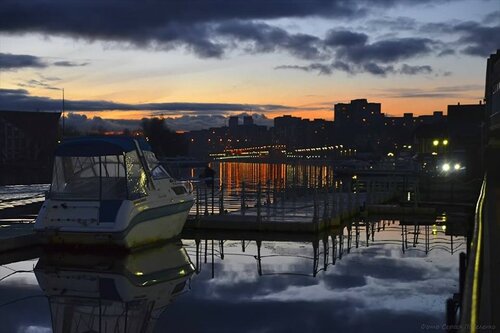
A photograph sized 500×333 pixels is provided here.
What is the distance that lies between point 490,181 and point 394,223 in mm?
20698

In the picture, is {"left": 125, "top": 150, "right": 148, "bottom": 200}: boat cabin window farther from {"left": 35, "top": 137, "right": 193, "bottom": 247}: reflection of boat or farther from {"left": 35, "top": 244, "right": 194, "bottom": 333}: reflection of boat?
{"left": 35, "top": 244, "right": 194, "bottom": 333}: reflection of boat

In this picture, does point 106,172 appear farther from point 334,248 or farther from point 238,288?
point 238,288

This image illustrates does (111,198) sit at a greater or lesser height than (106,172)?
lesser

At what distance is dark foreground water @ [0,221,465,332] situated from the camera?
40.6ft

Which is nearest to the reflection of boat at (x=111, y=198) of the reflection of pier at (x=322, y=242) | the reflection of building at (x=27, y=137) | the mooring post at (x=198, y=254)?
the mooring post at (x=198, y=254)

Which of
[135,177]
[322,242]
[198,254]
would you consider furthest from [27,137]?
[198,254]

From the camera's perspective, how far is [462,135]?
93625mm

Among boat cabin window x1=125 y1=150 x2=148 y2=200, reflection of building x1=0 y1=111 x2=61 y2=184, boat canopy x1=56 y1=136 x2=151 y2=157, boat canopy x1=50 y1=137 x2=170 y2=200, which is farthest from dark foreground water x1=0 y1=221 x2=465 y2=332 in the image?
reflection of building x1=0 y1=111 x2=61 y2=184

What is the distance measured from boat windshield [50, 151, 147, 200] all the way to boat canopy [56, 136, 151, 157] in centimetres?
24

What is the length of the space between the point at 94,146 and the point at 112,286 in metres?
7.23

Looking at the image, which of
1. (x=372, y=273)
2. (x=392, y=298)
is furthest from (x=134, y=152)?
(x=392, y=298)

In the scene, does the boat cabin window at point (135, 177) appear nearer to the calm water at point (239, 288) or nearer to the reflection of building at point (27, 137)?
the calm water at point (239, 288)

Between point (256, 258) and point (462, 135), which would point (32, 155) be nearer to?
→ point (462, 135)

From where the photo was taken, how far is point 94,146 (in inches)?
857
